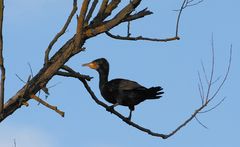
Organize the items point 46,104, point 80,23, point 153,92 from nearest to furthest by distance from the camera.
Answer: point 80,23, point 46,104, point 153,92

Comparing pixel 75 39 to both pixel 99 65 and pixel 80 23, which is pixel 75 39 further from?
pixel 99 65

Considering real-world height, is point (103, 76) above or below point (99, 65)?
below

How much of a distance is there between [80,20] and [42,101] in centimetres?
80

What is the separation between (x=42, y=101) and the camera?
4977 mm

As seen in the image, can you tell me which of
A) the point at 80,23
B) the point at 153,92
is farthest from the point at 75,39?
the point at 153,92

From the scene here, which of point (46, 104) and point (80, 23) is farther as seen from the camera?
point (46, 104)

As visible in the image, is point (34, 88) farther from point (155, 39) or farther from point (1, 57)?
point (155, 39)

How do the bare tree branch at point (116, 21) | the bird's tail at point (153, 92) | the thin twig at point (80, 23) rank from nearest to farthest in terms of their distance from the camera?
the thin twig at point (80, 23) → the bare tree branch at point (116, 21) → the bird's tail at point (153, 92)

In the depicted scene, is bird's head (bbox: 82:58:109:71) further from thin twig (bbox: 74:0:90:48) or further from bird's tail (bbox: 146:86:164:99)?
thin twig (bbox: 74:0:90:48)

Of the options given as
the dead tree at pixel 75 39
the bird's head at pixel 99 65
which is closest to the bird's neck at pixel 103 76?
the bird's head at pixel 99 65

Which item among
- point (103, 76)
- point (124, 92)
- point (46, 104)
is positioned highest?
point (103, 76)

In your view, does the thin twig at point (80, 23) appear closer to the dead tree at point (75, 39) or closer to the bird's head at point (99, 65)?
the dead tree at point (75, 39)

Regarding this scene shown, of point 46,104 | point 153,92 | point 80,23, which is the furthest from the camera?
point 153,92

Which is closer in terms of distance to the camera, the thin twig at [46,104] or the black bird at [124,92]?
the thin twig at [46,104]
